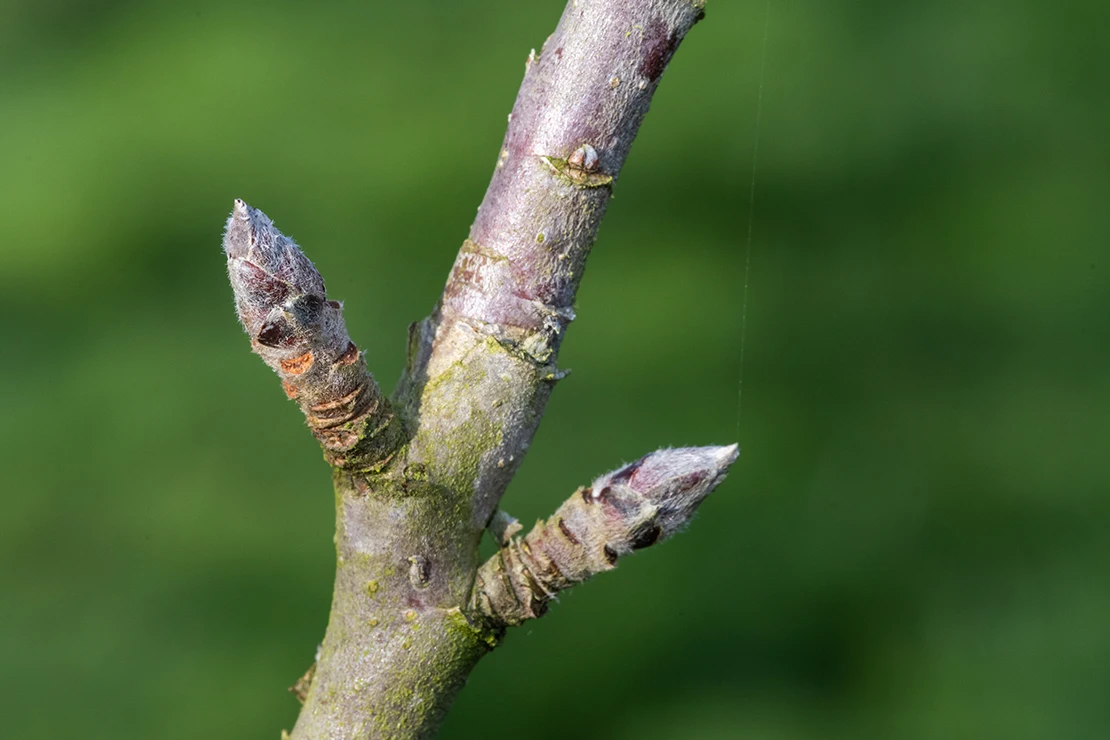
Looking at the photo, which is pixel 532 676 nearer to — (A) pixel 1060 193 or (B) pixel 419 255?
(B) pixel 419 255

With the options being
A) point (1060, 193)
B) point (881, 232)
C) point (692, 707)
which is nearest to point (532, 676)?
point (692, 707)

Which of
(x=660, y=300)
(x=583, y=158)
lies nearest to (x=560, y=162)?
(x=583, y=158)

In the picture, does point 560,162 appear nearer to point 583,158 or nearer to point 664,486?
point 583,158

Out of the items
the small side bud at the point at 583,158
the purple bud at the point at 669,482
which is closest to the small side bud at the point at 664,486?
the purple bud at the point at 669,482

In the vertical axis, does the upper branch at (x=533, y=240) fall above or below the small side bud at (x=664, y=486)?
above

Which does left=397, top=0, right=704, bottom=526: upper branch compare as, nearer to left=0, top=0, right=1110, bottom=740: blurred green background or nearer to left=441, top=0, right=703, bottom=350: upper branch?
left=441, top=0, right=703, bottom=350: upper branch

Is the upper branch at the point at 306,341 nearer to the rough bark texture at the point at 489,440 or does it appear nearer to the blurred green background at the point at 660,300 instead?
Answer: the rough bark texture at the point at 489,440

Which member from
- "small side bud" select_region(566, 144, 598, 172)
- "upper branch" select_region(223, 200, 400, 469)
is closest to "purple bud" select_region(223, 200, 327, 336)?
"upper branch" select_region(223, 200, 400, 469)
